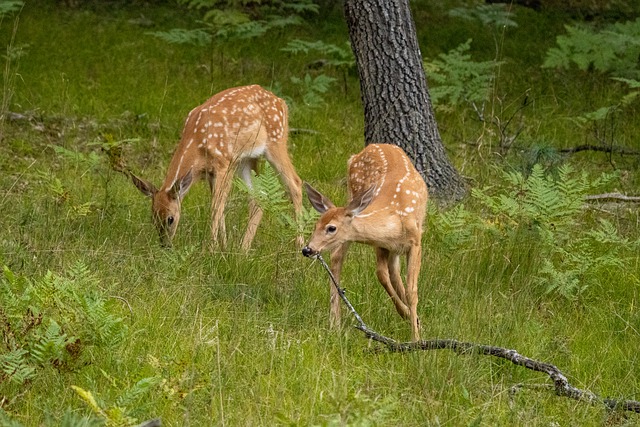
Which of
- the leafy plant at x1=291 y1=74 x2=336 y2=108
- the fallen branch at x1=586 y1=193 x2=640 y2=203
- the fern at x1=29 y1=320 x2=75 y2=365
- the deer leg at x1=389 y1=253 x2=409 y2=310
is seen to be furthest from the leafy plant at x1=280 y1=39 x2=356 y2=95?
the fern at x1=29 y1=320 x2=75 y2=365

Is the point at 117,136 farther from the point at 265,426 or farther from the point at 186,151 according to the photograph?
the point at 265,426

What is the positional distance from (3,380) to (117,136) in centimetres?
611

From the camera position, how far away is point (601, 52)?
1151 cm

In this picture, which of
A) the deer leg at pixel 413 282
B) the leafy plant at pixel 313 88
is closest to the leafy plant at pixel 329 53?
the leafy plant at pixel 313 88

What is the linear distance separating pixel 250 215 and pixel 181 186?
0.56 metres

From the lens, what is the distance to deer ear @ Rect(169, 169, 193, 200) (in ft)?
26.0

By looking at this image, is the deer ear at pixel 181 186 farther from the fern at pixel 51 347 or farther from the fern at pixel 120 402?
the fern at pixel 120 402

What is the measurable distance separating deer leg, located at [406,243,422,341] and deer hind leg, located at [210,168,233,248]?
51.0 inches

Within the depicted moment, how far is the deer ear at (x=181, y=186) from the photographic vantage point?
26.0ft

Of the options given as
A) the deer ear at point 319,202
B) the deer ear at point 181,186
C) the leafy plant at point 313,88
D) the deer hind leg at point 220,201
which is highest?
the deer ear at point 319,202

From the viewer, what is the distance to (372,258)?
738 cm

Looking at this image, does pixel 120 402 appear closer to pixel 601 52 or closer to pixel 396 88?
pixel 396 88

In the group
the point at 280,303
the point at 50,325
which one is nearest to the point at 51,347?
the point at 50,325

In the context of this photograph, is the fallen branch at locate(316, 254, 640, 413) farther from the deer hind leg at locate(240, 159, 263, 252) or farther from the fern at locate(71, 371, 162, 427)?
the deer hind leg at locate(240, 159, 263, 252)
